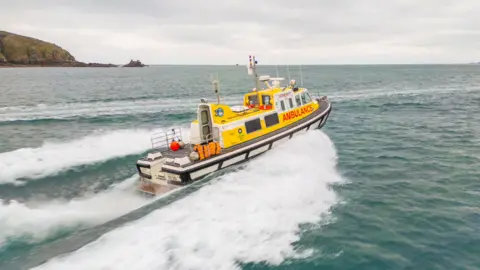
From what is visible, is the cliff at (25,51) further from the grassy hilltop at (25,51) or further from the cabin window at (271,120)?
the cabin window at (271,120)

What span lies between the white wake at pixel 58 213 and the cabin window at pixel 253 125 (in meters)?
5.95

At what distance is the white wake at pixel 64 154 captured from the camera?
46.1 ft

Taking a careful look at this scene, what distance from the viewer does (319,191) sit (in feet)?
40.2

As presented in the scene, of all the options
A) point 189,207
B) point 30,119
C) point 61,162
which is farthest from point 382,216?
point 30,119

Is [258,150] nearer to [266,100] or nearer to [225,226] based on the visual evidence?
[266,100]

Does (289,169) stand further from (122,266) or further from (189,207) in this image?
(122,266)

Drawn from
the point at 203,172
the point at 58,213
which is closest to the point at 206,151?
the point at 203,172

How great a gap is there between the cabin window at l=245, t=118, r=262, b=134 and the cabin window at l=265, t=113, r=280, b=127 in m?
0.55

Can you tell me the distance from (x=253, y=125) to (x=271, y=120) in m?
1.39

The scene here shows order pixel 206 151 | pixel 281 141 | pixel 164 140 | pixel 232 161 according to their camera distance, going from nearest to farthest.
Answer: pixel 206 151, pixel 232 161, pixel 164 140, pixel 281 141

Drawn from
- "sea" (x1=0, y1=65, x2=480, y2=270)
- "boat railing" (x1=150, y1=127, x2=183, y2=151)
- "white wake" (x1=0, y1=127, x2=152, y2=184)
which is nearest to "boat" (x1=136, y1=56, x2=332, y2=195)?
"boat railing" (x1=150, y1=127, x2=183, y2=151)

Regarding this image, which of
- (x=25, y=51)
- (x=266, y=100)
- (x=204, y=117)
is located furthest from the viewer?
(x=25, y=51)

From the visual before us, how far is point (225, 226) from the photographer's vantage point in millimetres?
9547

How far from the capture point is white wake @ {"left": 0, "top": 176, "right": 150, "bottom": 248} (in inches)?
371
